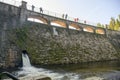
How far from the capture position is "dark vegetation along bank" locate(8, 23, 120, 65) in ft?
59.3

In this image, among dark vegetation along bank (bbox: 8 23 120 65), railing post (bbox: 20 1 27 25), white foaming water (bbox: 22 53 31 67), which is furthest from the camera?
railing post (bbox: 20 1 27 25)

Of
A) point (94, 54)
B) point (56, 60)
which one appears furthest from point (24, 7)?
point (94, 54)

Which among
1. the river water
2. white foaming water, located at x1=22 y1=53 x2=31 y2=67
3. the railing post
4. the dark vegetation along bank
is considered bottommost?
the river water

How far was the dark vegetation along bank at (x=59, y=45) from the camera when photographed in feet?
59.3

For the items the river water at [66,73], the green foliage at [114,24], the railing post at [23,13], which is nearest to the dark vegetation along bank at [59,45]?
the railing post at [23,13]

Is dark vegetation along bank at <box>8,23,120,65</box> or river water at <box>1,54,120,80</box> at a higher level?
dark vegetation along bank at <box>8,23,120,65</box>

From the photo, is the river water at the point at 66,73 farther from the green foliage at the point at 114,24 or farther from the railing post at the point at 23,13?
the green foliage at the point at 114,24

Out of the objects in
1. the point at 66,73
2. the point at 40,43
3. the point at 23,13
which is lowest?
the point at 66,73

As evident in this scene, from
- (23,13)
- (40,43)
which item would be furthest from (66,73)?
(23,13)

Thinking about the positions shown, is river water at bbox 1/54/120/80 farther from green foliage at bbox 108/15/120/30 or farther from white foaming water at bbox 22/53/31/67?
green foliage at bbox 108/15/120/30

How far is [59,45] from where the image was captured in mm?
22172

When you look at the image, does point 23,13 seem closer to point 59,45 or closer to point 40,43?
point 40,43

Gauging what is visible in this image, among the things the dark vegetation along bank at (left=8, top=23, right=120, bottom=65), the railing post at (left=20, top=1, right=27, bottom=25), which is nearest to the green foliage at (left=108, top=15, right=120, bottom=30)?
the dark vegetation along bank at (left=8, top=23, right=120, bottom=65)

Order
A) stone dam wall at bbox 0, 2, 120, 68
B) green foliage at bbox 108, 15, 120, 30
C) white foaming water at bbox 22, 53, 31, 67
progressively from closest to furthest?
1. white foaming water at bbox 22, 53, 31, 67
2. stone dam wall at bbox 0, 2, 120, 68
3. green foliage at bbox 108, 15, 120, 30
